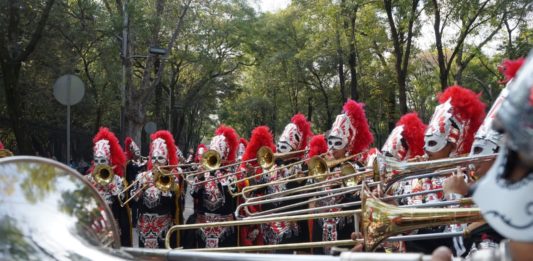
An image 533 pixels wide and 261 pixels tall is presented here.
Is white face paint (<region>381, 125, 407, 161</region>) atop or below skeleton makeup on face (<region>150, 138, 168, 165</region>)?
below

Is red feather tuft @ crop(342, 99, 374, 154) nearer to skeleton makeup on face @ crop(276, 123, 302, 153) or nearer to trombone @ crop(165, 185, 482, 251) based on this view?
skeleton makeup on face @ crop(276, 123, 302, 153)

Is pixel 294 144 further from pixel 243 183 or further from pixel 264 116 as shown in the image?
pixel 264 116

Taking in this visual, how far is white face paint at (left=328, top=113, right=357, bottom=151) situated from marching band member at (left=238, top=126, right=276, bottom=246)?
3.66ft

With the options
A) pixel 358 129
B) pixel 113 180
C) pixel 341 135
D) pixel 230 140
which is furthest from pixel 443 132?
pixel 113 180

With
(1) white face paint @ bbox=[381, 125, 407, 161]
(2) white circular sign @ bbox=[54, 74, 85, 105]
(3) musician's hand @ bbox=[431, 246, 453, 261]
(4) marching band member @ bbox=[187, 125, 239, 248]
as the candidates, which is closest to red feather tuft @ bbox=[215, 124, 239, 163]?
(4) marching band member @ bbox=[187, 125, 239, 248]

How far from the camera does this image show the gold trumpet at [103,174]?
824 cm

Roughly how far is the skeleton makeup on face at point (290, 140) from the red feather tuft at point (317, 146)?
0.66 meters

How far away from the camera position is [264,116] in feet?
122

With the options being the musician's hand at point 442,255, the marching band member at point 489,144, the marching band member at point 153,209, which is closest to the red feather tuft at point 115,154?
the marching band member at point 153,209

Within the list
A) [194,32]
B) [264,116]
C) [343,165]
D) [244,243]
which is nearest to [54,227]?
[343,165]

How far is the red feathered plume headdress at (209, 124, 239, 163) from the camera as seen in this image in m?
8.98

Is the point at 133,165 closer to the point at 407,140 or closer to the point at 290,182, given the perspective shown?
the point at 290,182

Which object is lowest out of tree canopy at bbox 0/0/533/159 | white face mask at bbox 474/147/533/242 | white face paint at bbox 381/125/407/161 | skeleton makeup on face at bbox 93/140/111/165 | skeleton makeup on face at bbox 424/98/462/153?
white face mask at bbox 474/147/533/242

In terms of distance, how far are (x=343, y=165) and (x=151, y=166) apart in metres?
2.87
